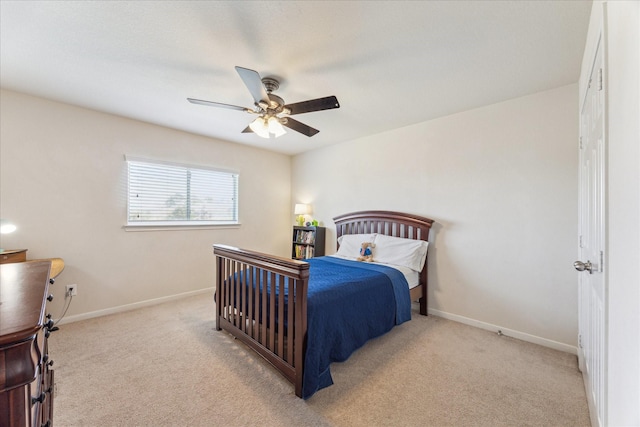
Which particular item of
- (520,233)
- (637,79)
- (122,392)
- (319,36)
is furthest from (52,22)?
(520,233)

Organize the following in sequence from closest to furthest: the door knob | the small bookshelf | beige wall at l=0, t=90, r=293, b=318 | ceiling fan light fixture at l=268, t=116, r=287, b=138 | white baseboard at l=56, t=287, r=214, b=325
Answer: the door knob → ceiling fan light fixture at l=268, t=116, r=287, b=138 → beige wall at l=0, t=90, r=293, b=318 → white baseboard at l=56, t=287, r=214, b=325 → the small bookshelf

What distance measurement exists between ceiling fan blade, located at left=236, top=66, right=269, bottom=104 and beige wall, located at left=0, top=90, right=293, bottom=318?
224 centimetres

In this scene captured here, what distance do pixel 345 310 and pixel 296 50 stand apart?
6.59 ft

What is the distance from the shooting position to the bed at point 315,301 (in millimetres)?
1812

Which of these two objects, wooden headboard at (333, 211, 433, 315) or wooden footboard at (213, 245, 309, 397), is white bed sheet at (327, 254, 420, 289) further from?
wooden footboard at (213, 245, 309, 397)

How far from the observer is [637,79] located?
2.45ft

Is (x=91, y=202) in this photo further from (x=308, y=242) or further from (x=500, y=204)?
(x=500, y=204)

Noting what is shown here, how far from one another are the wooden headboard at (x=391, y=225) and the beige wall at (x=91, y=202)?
201 centimetres

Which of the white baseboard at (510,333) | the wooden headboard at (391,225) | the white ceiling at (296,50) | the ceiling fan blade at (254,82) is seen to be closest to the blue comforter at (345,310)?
the wooden headboard at (391,225)

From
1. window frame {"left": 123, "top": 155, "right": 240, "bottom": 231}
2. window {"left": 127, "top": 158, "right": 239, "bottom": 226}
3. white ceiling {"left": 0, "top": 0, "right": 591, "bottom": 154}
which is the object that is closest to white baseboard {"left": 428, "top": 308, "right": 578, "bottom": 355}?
white ceiling {"left": 0, "top": 0, "right": 591, "bottom": 154}

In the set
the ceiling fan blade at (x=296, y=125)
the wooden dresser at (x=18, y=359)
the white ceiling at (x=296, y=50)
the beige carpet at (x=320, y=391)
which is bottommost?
the beige carpet at (x=320, y=391)

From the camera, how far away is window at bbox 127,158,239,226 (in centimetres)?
346

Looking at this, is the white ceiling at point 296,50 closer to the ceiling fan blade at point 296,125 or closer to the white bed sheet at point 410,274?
the ceiling fan blade at point 296,125

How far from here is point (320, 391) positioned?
1854 millimetres
